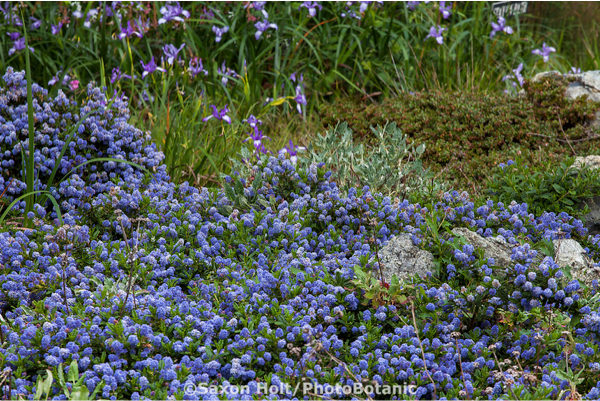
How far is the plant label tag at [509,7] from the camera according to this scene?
6.64m

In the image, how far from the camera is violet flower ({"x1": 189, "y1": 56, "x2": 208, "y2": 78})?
202 inches

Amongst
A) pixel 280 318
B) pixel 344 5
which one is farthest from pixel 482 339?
pixel 344 5

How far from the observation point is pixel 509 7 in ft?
22.1

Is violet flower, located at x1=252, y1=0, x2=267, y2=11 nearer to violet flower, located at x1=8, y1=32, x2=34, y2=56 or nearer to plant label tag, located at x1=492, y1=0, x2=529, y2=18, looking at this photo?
violet flower, located at x1=8, y1=32, x2=34, y2=56

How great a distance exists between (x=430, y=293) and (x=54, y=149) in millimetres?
2432

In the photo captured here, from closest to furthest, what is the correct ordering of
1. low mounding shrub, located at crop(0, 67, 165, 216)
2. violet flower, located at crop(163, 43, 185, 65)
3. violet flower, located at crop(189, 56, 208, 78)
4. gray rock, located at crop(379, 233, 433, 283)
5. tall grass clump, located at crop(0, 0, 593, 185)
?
1. gray rock, located at crop(379, 233, 433, 283)
2. low mounding shrub, located at crop(0, 67, 165, 216)
3. violet flower, located at crop(163, 43, 185, 65)
4. violet flower, located at crop(189, 56, 208, 78)
5. tall grass clump, located at crop(0, 0, 593, 185)

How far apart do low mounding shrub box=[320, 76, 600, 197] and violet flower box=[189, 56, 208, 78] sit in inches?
48.6

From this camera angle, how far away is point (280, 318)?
226 centimetres

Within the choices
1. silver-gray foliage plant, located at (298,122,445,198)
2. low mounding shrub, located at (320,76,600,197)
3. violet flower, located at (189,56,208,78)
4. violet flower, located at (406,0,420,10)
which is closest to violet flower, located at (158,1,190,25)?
violet flower, located at (189,56,208,78)

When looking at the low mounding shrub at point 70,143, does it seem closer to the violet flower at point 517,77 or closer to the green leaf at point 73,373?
the green leaf at point 73,373

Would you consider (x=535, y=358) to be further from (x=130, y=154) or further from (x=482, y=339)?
(x=130, y=154)

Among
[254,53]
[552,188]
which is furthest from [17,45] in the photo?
[552,188]

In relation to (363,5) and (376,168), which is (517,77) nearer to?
(363,5)

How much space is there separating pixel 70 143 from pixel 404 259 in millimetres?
2202
